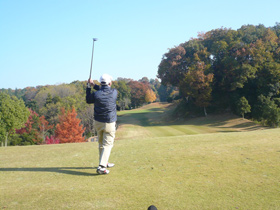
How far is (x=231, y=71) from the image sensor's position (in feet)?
131

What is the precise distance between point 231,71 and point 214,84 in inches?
216

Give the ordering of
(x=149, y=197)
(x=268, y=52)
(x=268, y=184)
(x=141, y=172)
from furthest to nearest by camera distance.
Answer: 1. (x=268, y=52)
2. (x=141, y=172)
3. (x=268, y=184)
4. (x=149, y=197)

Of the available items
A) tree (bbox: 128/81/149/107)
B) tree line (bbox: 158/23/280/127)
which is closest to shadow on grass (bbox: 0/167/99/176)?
tree line (bbox: 158/23/280/127)

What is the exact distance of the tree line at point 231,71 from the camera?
3678 centimetres

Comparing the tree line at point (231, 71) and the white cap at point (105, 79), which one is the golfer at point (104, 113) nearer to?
the white cap at point (105, 79)

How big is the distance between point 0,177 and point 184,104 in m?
49.3

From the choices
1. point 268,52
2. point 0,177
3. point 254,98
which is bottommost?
point 0,177

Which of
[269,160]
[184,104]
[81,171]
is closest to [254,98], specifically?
[184,104]

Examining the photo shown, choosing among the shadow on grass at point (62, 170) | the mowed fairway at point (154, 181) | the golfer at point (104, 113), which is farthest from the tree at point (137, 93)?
the golfer at point (104, 113)

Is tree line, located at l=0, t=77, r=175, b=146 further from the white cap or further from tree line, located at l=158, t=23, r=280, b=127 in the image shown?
the white cap

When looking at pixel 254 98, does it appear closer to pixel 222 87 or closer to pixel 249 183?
pixel 222 87

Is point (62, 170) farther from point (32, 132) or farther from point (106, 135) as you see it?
point (32, 132)

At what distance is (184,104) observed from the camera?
5316cm

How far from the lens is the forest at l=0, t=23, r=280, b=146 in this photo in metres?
35.5
